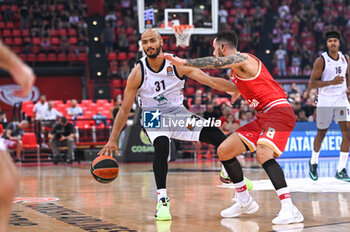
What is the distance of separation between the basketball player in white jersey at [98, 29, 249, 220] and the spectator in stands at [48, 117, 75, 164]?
985 cm

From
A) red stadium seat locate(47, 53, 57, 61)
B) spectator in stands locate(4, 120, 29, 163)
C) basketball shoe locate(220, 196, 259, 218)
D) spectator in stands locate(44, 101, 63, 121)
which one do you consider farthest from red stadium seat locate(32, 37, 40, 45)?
basketball shoe locate(220, 196, 259, 218)

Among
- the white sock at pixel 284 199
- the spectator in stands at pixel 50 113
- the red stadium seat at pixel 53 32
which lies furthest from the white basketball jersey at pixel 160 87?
the red stadium seat at pixel 53 32

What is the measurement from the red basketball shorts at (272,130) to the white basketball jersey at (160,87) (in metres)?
0.83

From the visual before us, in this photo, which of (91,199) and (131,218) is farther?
(91,199)

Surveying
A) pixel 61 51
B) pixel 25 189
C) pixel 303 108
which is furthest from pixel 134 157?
pixel 61 51

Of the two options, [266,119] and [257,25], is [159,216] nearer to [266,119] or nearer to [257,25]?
[266,119]

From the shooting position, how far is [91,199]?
7.40 m

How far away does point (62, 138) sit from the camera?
51.5 feet

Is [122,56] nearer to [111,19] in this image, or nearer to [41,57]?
[111,19]

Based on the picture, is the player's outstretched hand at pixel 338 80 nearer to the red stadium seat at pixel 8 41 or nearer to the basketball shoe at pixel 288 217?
the basketball shoe at pixel 288 217

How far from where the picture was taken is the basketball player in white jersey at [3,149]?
262 centimetres

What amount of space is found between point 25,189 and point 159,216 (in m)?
3.80

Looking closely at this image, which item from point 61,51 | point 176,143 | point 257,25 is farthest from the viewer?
point 257,25

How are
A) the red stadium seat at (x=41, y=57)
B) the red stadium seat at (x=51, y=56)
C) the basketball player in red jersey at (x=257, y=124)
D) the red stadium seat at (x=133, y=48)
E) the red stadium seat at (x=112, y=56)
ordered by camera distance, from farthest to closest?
1. the red stadium seat at (x=133, y=48)
2. the red stadium seat at (x=112, y=56)
3. the red stadium seat at (x=51, y=56)
4. the red stadium seat at (x=41, y=57)
5. the basketball player in red jersey at (x=257, y=124)
